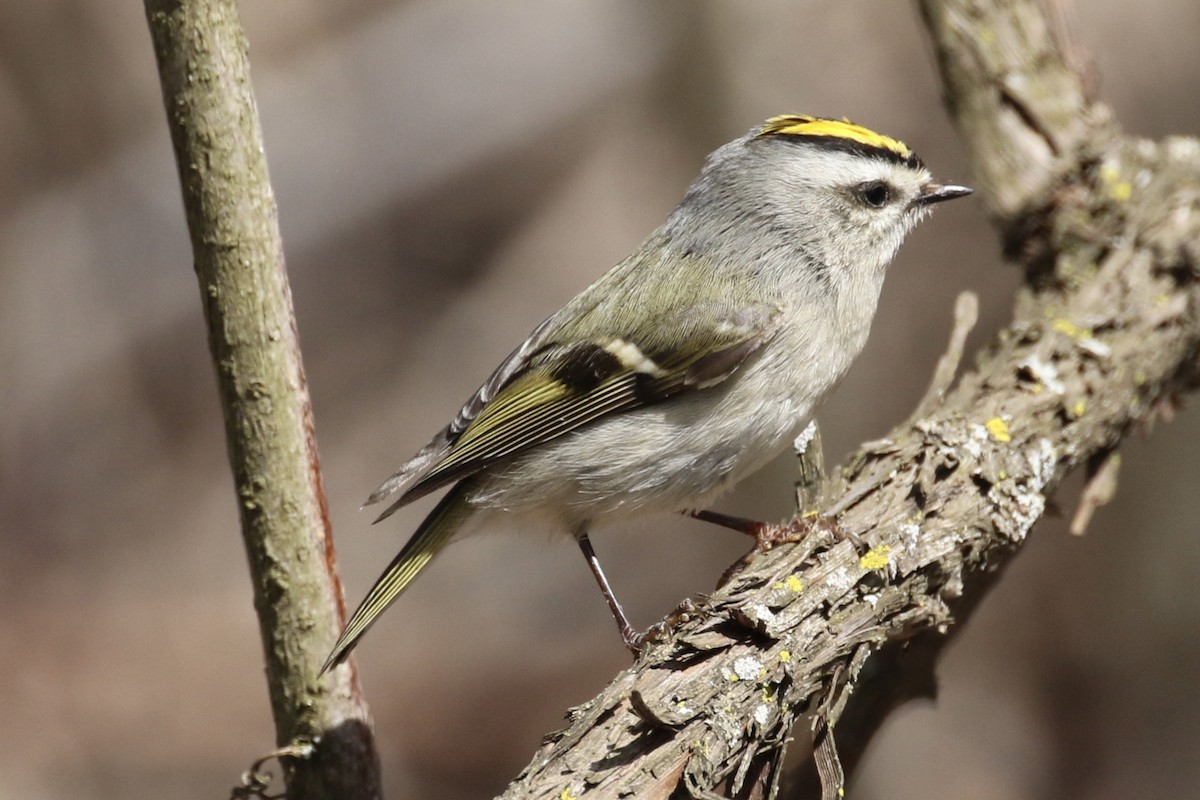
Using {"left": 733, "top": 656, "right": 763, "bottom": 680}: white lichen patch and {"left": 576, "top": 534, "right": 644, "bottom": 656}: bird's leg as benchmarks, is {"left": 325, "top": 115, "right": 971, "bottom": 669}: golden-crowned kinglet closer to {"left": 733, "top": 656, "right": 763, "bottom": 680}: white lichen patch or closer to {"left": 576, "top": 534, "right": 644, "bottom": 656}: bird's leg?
{"left": 576, "top": 534, "right": 644, "bottom": 656}: bird's leg

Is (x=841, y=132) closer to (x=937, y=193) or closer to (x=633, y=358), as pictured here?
(x=937, y=193)

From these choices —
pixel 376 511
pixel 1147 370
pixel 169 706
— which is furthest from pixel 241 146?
pixel 376 511

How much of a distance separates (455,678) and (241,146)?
2.70m

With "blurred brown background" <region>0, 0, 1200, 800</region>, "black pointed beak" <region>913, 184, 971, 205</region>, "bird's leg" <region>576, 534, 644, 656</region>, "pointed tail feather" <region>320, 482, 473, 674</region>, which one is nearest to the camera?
"pointed tail feather" <region>320, 482, 473, 674</region>

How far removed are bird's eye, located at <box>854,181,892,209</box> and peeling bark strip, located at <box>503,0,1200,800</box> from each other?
1.27 ft

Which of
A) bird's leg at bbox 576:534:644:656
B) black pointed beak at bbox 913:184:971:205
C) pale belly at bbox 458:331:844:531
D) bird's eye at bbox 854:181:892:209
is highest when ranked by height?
bird's eye at bbox 854:181:892:209

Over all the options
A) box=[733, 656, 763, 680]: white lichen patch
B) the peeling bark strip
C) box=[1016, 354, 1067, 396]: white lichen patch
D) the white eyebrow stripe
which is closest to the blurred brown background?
the peeling bark strip

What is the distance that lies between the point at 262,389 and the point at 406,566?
43 centimetres

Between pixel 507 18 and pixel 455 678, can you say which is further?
pixel 507 18

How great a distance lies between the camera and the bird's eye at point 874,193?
2188 millimetres

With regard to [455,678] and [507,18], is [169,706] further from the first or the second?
[507,18]

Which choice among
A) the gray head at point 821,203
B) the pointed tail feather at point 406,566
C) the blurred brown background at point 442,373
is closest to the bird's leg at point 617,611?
the pointed tail feather at point 406,566

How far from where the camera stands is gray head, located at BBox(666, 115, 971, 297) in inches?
85.2

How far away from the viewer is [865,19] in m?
4.80
